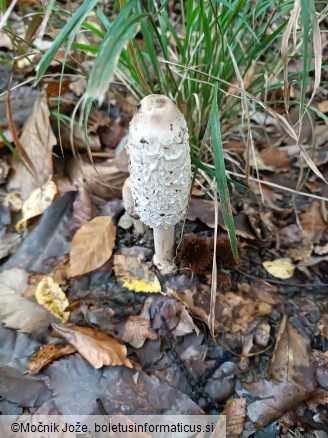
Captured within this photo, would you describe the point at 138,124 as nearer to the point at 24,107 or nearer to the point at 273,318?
the point at 273,318

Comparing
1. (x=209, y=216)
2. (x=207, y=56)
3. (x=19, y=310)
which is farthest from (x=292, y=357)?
(x=207, y=56)

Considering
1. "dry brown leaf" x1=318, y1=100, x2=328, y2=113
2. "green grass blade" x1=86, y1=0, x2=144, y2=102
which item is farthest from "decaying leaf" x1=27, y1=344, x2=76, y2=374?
"dry brown leaf" x1=318, y1=100, x2=328, y2=113

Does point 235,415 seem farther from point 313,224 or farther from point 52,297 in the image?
point 313,224

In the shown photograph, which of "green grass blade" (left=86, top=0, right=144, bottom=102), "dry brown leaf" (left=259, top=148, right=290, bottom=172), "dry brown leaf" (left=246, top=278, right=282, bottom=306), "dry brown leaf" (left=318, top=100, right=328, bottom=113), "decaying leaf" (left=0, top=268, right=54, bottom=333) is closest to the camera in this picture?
"green grass blade" (left=86, top=0, right=144, bottom=102)

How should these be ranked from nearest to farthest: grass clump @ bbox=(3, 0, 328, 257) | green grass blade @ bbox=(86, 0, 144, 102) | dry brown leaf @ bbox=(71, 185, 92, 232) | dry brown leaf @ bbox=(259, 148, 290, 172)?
green grass blade @ bbox=(86, 0, 144, 102)
grass clump @ bbox=(3, 0, 328, 257)
dry brown leaf @ bbox=(71, 185, 92, 232)
dry brown leaf @ bbox=(259, 148, 290, 172)

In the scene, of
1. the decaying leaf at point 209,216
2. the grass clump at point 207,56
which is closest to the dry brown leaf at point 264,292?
the decaying leaf at point 209,216

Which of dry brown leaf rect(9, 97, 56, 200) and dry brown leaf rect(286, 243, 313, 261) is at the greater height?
dry brown leaf rect(9, 97, 56, 200)

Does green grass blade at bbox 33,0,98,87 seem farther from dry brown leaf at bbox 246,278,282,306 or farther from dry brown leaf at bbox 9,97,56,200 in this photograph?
dry brown leaf at bbox 246,278,282,306
